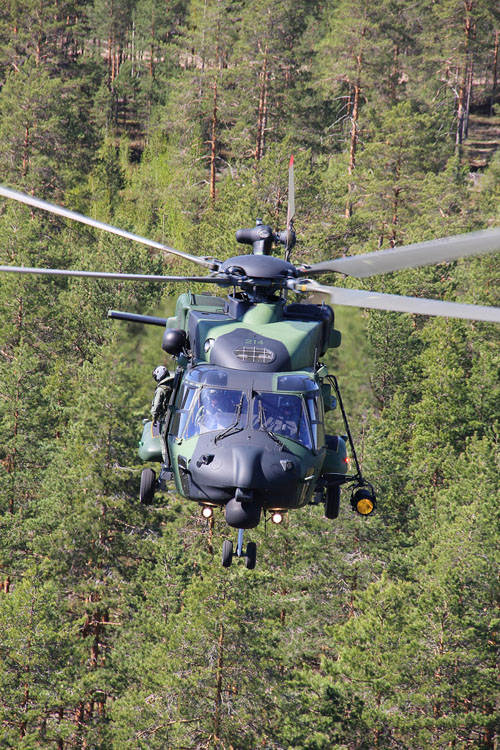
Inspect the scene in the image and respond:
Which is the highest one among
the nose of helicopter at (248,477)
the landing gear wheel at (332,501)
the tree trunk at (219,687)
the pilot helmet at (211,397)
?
the pilot helmet at (211,397)

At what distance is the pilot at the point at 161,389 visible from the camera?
1395cm

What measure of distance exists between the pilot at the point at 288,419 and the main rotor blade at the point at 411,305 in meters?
1.43

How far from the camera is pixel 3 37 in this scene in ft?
184

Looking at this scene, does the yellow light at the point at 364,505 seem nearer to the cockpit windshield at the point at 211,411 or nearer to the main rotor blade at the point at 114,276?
the cockpit windshield at the point at 211,411

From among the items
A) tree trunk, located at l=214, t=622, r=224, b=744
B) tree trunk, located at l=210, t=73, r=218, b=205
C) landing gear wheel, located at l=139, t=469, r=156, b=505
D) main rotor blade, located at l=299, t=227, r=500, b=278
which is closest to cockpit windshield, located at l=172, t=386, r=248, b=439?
landing gear wheel, located at l=139, t=469, r=156, b=505

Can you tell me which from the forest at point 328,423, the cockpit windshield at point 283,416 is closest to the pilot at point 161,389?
A: the cockpit windshield at point 283,416

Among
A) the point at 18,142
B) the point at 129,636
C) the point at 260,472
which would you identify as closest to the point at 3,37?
the point at 18,142

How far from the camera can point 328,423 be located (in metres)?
33.2

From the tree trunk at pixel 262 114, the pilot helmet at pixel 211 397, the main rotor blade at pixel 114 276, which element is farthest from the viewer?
the tree trunk at pixel 262 114

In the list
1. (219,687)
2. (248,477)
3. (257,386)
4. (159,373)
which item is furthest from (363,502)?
(219,687)

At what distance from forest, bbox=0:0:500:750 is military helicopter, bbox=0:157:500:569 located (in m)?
4.44

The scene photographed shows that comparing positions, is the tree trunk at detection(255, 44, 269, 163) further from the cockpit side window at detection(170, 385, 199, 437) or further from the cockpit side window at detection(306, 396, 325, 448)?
the cockpit side window at detection(306, 396, 325, 448)

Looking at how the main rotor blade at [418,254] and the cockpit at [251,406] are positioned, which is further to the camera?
the cockpit at [251,406]

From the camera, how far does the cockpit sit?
11.9 meters
